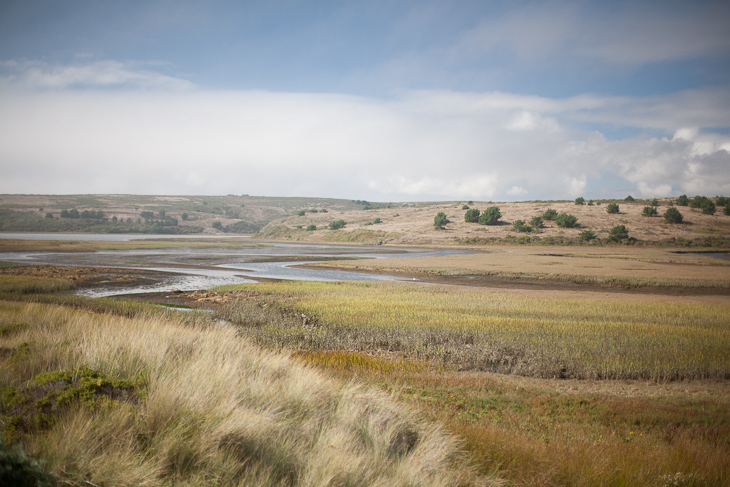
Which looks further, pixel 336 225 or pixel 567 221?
pixel 336 225

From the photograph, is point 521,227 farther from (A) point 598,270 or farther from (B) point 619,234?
(A) point 598,270

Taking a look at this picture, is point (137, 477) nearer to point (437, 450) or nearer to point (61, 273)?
point (437, 450)

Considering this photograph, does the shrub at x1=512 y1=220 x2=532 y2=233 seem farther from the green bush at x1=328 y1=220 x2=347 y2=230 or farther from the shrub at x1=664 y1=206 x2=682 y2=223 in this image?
the green bush at x1=328 y1=220 x2=347 y2=230

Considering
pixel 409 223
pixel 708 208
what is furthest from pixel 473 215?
pixel 708 208

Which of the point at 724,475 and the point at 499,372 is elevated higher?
the point at 724,475

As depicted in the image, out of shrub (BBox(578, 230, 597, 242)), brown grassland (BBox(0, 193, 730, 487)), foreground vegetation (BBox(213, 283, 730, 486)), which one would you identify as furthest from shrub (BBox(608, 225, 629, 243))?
brown grassland (BBox(0, 193, 730, 487))

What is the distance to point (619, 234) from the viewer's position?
246 ft

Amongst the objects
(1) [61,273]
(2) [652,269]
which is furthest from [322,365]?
(2) [652,269]

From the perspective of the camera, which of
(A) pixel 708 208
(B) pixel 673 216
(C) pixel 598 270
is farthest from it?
(A) pixel 708 208

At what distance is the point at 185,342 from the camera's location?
833 centimetres

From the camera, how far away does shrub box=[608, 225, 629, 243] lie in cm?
7456

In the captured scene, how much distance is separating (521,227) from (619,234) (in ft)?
62.9

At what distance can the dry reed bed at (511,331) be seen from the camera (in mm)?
12211

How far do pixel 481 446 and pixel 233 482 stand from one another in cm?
342
